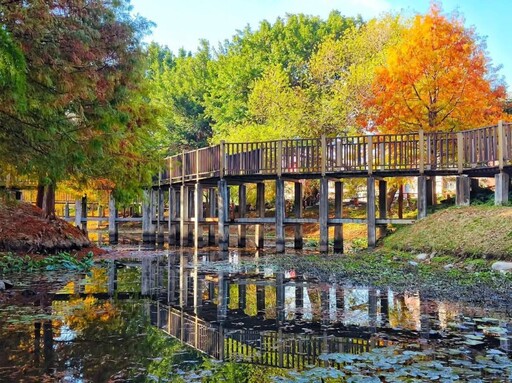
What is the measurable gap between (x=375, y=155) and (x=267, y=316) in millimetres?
10734

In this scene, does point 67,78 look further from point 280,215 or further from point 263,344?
point 280,215

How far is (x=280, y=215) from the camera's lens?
18109 mm

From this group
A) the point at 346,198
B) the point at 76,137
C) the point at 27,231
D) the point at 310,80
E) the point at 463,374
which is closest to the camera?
the point at 463,374

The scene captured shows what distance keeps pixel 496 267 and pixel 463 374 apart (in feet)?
19.9

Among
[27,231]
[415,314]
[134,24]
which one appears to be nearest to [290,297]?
[415,314]

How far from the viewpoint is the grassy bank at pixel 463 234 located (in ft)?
33.7

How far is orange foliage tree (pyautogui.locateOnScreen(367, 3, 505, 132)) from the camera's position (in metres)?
17.6

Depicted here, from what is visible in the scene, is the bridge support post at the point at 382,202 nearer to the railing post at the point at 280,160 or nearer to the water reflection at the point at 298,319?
the railing post at the point at 280,160

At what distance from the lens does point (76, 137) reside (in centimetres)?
709

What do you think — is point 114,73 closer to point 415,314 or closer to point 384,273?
point 415,314

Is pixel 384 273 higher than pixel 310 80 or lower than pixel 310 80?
lower

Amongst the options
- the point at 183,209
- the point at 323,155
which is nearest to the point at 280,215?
the point at 323,155

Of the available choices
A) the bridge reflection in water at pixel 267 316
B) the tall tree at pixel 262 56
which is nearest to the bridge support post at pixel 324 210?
the bridge reflection in water at pixel 267 316

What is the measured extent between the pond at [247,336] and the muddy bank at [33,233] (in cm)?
468
